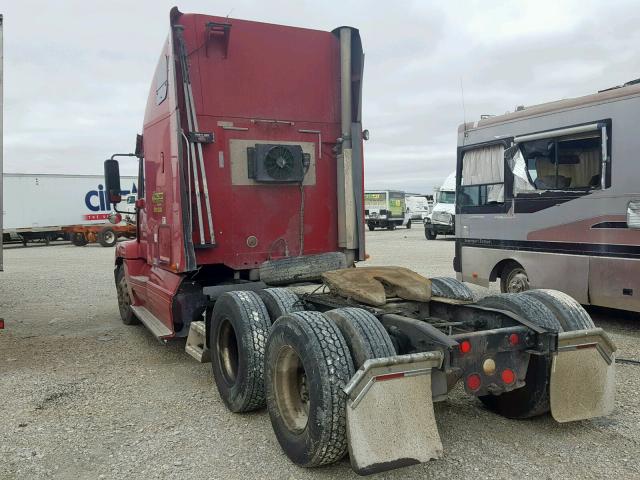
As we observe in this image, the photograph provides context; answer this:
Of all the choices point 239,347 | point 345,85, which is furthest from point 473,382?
point 345,85

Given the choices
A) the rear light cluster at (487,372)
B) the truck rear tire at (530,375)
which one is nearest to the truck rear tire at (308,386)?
the rear light cluster at (487,372)

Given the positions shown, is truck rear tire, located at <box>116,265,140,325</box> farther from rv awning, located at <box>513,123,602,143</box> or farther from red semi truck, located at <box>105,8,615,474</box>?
rv awning, located at <box>513,123,602,143</box>

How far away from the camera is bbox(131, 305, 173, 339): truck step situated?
5371 mm

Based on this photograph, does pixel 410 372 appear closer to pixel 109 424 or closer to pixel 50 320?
pixel 109 424

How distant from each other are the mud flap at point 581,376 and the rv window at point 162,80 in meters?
4.20

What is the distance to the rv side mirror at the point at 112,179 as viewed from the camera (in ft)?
A: 22.3

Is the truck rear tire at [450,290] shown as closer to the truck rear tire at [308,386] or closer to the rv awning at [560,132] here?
the truck rear tire at [308,386]

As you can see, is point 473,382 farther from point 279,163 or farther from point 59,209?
point 59,209

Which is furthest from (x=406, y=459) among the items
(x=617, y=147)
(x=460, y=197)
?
(x=460, y=197)

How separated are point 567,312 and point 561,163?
3863 millimetres

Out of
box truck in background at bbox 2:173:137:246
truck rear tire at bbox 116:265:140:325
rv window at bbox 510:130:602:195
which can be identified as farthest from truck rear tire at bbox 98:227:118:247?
rv window at bbox 510:130:602:195

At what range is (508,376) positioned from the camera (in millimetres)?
3355

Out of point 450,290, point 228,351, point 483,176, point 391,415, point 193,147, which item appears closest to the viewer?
point 391,415

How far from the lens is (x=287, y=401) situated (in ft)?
11.6
